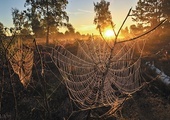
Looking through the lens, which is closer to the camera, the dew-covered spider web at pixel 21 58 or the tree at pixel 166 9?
the dew-covered spider web at pixel 21 58

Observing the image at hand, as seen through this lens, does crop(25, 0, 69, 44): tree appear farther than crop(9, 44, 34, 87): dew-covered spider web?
Yes

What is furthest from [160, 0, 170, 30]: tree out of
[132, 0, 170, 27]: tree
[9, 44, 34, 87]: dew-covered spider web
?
[9, 44, 34, 87]: dew-covered spider web

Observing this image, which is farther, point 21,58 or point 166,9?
point 166,9

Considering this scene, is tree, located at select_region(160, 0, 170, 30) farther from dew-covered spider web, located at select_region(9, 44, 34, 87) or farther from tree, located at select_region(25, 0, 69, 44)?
dew-covered spider web, located at select_region(9, 44, 34, 87)

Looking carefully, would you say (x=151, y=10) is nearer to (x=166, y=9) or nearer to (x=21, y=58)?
(x=166, y=9)

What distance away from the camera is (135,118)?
7.54 metres

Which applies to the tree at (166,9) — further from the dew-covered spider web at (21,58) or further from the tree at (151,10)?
the dew-covered spider web at (21,58)

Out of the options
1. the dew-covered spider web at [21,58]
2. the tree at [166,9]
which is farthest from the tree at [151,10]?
the dew-covered spider web at [21,58]

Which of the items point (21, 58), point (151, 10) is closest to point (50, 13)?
point (151, 10)

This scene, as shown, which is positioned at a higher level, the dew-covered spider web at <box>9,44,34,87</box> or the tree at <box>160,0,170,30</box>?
the tree at <box>160,0,170,30</box>

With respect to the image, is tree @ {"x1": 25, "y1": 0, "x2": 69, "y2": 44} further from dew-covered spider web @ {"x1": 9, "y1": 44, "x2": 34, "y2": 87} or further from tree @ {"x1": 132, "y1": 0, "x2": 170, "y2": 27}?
dew-covered spider web @ {"x1": 9, "y1": 44, "x2": 34, "y2": 87}

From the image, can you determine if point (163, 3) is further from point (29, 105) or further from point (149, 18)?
point (29, 105)

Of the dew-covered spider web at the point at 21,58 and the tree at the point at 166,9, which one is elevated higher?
the tree at the point at 166,9

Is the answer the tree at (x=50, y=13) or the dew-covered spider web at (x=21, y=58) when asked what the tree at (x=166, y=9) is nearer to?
the tree at (x=50, y=13)
